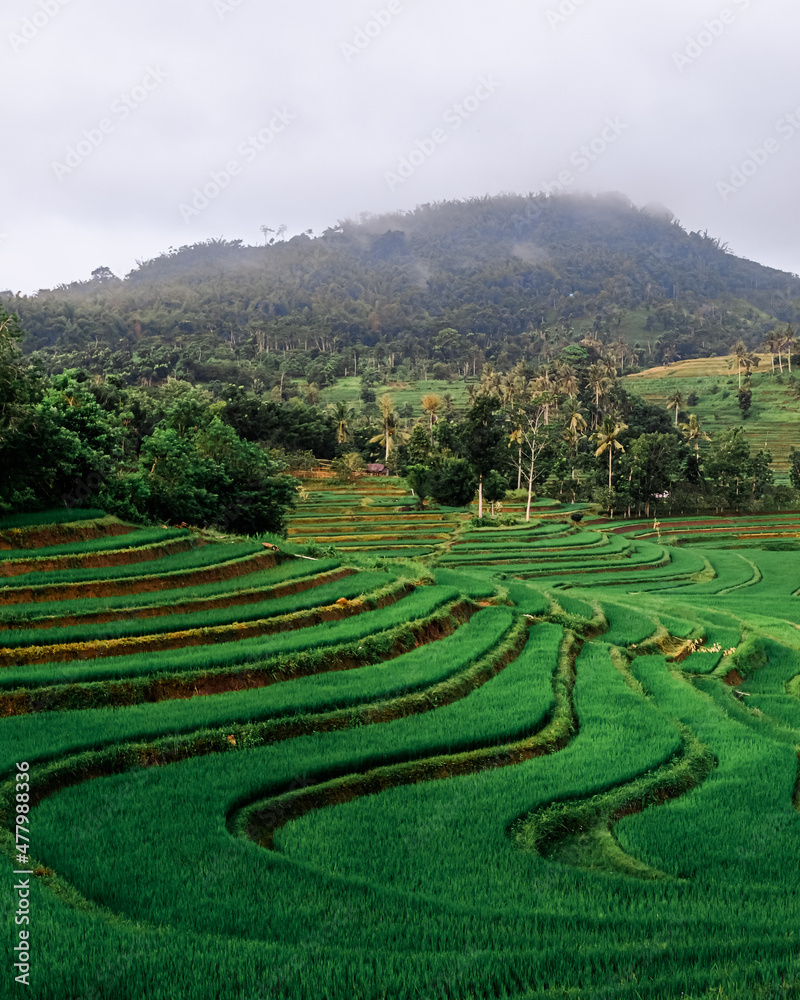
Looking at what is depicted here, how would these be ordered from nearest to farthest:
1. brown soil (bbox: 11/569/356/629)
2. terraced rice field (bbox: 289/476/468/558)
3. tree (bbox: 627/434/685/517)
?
1. brown soil (bbox: 11/569/356/629)
2. terraced rice field (bbox: 289/476/468/558)
3. tree (bbox: 627/434/685/517)

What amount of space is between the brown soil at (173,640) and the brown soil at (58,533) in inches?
208

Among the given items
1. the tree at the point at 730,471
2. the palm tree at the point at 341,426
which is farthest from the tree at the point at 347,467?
the tree at the point at 730,471

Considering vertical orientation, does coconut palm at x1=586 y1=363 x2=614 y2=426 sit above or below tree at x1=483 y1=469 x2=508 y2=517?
above

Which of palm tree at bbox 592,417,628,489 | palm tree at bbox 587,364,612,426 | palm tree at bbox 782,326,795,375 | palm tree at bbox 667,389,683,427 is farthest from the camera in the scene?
palm tree at bbox 782,326,795,375

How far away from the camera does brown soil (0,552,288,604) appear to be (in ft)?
47.5

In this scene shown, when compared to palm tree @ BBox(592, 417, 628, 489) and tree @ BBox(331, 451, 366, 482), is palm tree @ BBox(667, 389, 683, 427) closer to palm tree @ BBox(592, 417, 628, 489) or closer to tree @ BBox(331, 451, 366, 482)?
palm tree @ BBox(592, 417, 628, 489)

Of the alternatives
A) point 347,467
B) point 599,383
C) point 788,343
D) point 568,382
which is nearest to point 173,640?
point 347,467

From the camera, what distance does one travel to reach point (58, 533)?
17.6 metres

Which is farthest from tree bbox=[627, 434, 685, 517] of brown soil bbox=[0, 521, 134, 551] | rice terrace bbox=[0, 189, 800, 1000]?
brown soil bbox=[0, 521, 134, 551]

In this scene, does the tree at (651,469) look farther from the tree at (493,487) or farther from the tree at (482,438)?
the tree at (482,438)

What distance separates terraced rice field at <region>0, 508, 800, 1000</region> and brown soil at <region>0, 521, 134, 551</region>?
0.06m

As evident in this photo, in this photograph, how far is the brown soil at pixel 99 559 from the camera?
1561cm

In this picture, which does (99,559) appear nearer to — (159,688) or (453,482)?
(159,688)

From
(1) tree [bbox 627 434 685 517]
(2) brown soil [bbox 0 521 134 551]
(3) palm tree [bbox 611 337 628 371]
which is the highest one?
(3) palm tree [bbox 611 337 628 371]
